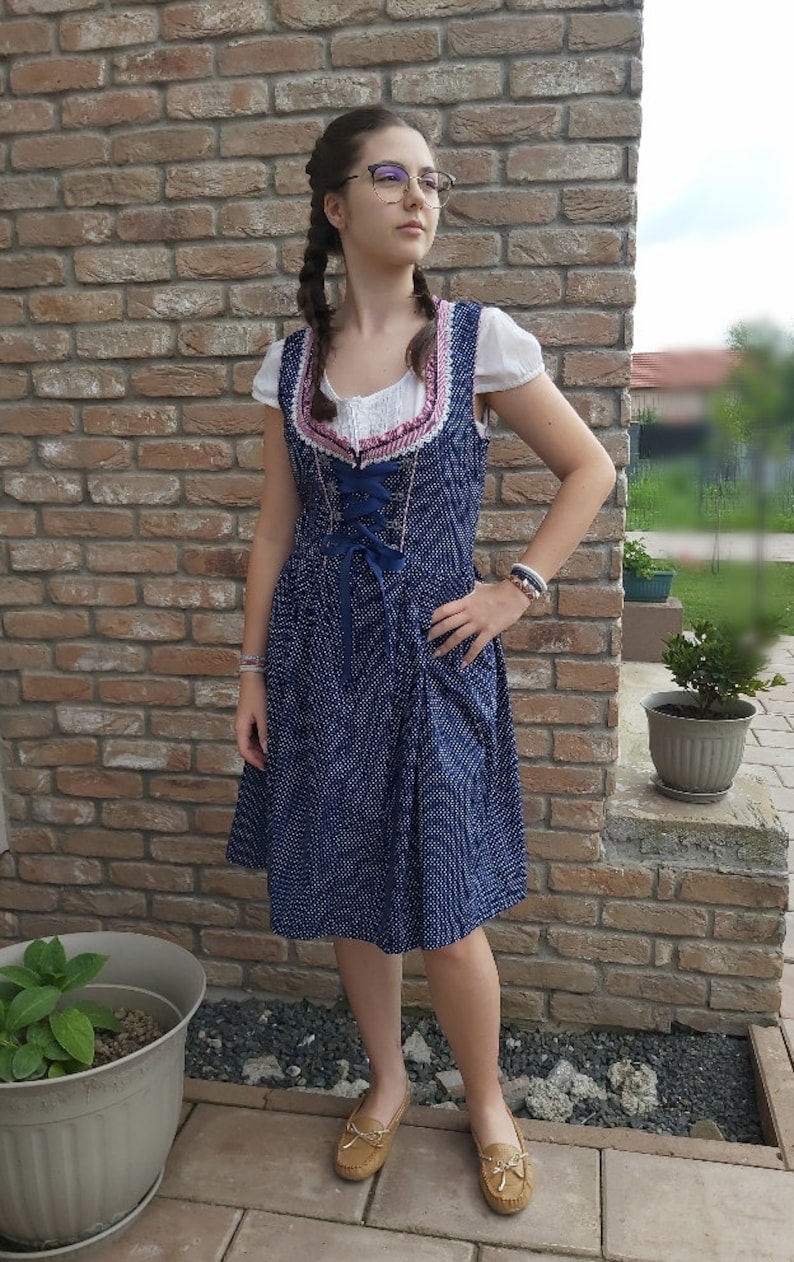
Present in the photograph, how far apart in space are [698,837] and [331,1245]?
1.16m

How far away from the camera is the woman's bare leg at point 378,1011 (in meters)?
1.80

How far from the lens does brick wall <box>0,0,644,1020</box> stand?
197 cm

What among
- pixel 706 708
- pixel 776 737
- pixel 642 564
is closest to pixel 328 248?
pixel 706 708

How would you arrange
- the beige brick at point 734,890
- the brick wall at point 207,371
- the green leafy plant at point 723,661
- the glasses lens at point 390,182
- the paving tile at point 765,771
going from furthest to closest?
the paving tile at point 765,771, the green leafy plant at point 723,661, the beige brick at point 734,890, the brick wall at point 207,371, the glasses lens at point 390,182

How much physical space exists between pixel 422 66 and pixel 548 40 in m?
0.26

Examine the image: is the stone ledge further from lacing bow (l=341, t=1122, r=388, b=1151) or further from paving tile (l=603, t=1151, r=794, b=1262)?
lacing bow (l=341, t=1122, r=388, b=1151)

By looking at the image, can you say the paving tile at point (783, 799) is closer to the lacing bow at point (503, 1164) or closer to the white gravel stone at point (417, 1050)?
the white gravel stone at point (417, 1050)

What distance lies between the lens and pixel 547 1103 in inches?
81.1

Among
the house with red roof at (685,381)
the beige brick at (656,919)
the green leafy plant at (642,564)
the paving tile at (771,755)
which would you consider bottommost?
the paving tile at (771,755)

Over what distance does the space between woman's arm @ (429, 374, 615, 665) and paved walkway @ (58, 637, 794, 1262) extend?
1.03 m

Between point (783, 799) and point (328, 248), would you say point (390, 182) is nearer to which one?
point (328, 248)

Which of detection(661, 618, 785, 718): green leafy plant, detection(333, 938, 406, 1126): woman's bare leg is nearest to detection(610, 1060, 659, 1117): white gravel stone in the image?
detection(333, 938, 406, 1126): woman's bare leg

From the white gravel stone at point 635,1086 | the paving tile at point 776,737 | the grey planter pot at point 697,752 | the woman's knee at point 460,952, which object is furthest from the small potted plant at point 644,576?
the woman's knee at point 460,952

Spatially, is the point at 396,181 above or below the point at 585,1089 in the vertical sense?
above
